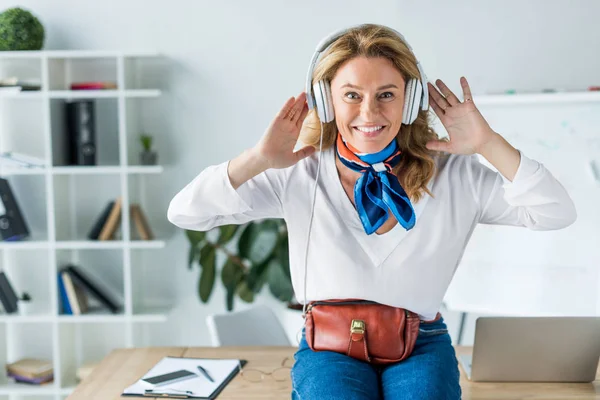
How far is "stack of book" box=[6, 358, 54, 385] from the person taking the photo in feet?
10.7

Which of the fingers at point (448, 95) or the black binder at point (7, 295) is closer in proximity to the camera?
the fingers at point (448, 95)

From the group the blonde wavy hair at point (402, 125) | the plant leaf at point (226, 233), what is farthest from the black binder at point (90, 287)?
the blonde wavy hair at point (402, 125)

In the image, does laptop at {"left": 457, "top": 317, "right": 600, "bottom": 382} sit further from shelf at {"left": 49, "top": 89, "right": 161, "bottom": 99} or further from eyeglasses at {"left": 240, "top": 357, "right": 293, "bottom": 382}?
shelf at {"left": 49, "top": 89, "right": 161, "bottom": 99}

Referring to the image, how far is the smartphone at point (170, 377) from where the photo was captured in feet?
5.76

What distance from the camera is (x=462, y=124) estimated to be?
5.10 feet

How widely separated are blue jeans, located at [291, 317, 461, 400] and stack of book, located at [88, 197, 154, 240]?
188cm

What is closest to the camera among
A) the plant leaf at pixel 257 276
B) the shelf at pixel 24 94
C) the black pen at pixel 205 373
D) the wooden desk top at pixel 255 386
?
the wooden desk top at pixel 255 386

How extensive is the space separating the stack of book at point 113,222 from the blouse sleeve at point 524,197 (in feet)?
6.69

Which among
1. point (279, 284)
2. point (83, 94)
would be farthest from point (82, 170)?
point (279, 284)

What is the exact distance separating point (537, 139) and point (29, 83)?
7.83ft

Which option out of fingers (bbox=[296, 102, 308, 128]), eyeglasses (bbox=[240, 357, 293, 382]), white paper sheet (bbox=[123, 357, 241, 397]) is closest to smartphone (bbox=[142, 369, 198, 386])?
white paper sheet (bbox=[123, 357, 241, 397])

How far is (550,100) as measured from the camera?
2877mm

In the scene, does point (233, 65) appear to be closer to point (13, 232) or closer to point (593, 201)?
point (13, 232)

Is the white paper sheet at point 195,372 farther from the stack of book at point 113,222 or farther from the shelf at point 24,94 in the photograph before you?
the shelf at point 24,94
